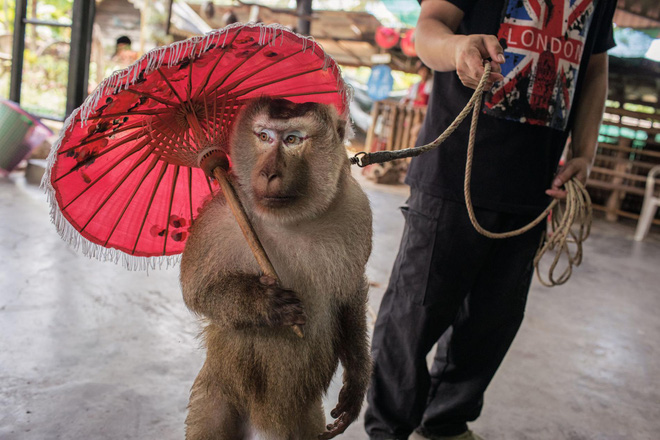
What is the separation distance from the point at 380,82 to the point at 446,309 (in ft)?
31.6

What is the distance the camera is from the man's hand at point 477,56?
1421 mm

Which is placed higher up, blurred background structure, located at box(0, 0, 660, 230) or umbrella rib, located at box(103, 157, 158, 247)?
blurred background structure, located at box(0, 0, 660, 230)

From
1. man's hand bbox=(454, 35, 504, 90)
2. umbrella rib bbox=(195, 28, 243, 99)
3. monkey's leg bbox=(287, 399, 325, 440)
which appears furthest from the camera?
monkey's leg bbox=(287, 399, 325, 440)

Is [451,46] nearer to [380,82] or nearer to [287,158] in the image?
[287,158]

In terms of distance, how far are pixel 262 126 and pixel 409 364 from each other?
110 cm

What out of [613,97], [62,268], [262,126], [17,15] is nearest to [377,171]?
[613,97]

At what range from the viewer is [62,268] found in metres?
3.66

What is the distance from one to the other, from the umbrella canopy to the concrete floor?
0.99 metres

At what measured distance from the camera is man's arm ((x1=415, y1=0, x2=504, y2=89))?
4.70 ft

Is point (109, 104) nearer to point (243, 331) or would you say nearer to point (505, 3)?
point (243, 331)

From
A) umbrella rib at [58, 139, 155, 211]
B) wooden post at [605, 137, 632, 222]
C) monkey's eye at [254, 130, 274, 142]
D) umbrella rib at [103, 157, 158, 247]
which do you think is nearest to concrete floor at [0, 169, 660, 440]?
umbrella rib at [103, 157, 158, 247]

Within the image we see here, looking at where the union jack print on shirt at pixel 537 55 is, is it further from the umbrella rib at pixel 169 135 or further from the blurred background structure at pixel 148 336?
the blurred background structure at pixel 148 336

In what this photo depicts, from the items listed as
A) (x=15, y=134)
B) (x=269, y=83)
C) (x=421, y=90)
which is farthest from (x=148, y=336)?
(x=421, y=90)

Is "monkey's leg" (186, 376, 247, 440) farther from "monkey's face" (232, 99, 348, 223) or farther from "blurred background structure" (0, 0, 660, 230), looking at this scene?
"blurred background structure" (0, 0, 660, 230)
